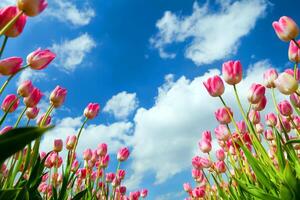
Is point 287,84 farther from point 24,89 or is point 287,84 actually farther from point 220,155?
point 220,155

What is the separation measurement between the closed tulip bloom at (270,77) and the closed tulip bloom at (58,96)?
184 centimetres

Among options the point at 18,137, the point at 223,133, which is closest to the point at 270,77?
the point at 223,133

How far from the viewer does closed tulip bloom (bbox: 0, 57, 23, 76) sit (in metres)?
1.66

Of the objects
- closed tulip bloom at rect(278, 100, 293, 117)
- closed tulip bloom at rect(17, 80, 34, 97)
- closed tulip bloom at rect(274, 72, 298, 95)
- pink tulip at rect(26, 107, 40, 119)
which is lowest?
closed tulip bloom at rect(274, 72, 298, 95)

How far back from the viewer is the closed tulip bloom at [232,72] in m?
2.93

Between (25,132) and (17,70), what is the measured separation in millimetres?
904

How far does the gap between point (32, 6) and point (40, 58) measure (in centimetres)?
50

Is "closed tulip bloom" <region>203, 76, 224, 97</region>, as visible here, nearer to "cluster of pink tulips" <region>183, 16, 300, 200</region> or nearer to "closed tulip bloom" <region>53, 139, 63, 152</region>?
"cluster of pink tulips" <region>183, 16, 300, 200</region>

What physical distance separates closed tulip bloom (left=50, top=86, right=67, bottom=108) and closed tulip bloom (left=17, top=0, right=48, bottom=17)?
1542mm

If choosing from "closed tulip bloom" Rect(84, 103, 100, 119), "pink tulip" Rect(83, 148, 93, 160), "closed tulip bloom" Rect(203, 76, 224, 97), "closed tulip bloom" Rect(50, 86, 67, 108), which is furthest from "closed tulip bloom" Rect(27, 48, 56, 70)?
"pink tulip" Rect(83, 148, 93, 160)

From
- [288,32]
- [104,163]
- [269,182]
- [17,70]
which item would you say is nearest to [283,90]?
[288,32]

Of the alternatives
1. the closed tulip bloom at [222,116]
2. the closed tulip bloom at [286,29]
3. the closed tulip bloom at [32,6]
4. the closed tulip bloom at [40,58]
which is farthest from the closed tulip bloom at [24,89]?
the closed tulip bloom at [286,29]

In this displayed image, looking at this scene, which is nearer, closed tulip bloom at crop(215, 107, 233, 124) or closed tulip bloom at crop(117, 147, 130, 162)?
closed tulip bloom at crop(215, 107, 233, 124)

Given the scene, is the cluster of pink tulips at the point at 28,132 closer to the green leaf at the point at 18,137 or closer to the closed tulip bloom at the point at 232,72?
the green leaf at the point at 18,137
